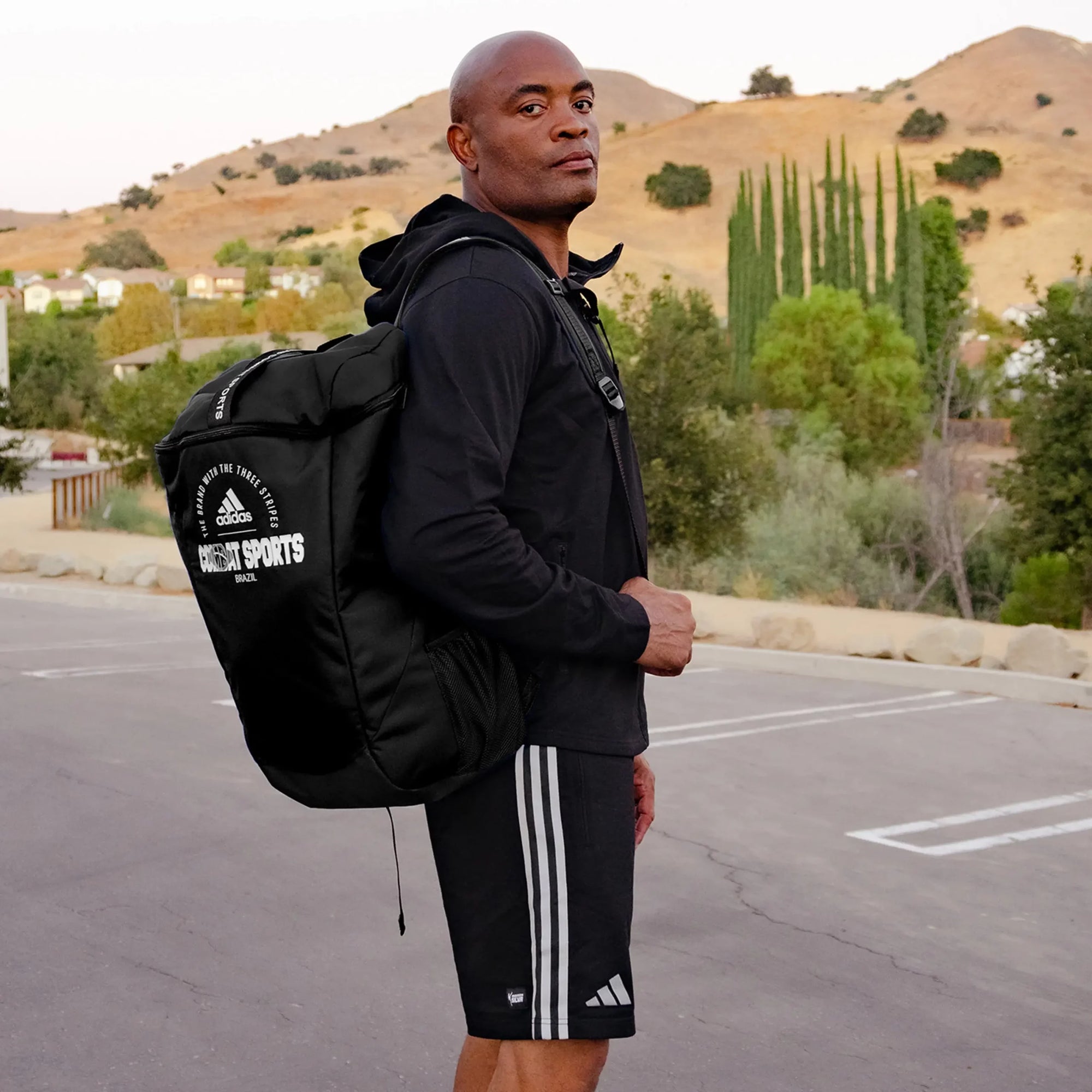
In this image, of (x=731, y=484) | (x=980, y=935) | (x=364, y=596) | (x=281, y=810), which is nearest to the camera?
(x=364, y=596)

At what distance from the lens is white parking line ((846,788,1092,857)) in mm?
6781

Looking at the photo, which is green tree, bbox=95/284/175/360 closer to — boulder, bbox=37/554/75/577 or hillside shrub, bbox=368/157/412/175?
boulder, bbox=37/554/75/577

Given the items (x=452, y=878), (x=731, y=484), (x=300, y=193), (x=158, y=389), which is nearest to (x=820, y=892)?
(x=452, y=878)

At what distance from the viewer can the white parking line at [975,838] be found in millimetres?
6781

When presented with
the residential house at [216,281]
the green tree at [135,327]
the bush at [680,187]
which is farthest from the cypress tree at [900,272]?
the residential house at [216,281]

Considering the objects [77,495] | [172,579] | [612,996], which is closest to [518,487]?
[612,996]

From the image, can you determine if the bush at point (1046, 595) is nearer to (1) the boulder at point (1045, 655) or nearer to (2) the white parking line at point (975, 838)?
(1) the boulder at point (1045, 655)

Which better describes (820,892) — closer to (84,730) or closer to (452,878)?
(452,878)

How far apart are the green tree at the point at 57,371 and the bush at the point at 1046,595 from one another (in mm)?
50814

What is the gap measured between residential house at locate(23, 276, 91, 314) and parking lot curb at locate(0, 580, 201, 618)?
12278 cm

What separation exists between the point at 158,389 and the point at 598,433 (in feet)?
92.9

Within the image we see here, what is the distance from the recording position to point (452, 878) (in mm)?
2391

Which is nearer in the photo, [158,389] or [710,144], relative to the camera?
[158,389]

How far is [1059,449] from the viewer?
1911 cm
